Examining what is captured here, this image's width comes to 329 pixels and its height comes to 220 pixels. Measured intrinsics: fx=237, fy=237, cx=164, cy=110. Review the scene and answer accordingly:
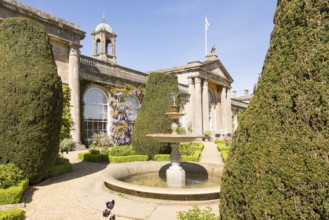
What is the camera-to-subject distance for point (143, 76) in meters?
25.0

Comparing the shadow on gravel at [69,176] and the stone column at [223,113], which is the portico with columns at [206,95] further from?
the shadow on gravel at [69,176]

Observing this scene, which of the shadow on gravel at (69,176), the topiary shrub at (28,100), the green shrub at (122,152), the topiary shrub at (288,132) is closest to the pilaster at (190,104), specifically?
the green shrub at (122,152)

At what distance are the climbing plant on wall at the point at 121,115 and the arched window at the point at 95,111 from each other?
29.4 inches

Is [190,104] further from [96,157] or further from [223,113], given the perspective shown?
[96,157]

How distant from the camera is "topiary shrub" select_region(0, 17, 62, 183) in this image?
21.3 ft

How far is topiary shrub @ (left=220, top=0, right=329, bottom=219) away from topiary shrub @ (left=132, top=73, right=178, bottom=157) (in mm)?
9653

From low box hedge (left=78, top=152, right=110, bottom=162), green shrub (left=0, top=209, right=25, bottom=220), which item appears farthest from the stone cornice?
green shrub (left=0, top=209, right=25, bottom=220)

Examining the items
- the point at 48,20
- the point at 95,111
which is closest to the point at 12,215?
the point at 48,20

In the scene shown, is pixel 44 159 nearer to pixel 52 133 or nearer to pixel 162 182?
pixel 52 133

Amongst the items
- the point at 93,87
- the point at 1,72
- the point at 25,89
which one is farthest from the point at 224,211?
the point at 93,87

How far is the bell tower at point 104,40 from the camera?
34.8 m

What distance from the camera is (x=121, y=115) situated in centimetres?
2006

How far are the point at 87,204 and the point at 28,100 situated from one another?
3.44 metres

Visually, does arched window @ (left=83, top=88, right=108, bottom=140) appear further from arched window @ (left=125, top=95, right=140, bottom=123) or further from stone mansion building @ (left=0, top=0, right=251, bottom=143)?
arched window @ (left=125, top=95, right=140, bottom=123)
